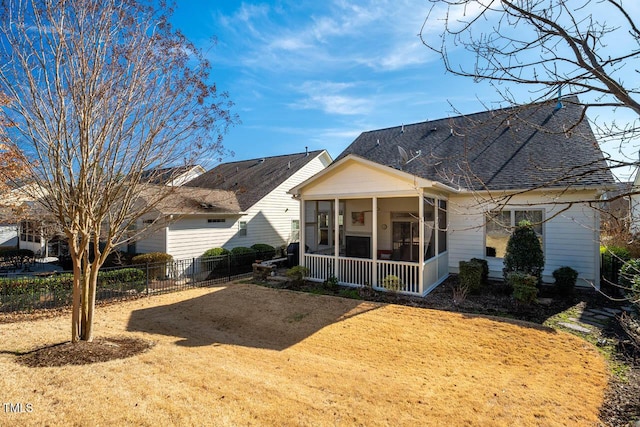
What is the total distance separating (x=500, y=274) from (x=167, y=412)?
1095 cm

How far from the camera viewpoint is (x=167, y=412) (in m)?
3.51

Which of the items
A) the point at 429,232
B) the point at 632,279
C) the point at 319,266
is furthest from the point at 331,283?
the point at 632,279

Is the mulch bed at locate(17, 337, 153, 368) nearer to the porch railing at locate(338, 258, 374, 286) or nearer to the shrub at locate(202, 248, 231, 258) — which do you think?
the porch railing at locate(338, 258, 374, 286)

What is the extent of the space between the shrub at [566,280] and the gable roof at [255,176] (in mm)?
13761

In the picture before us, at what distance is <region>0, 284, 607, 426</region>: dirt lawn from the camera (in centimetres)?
359

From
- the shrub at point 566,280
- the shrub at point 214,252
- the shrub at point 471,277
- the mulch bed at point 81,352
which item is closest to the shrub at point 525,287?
the shrub at point 471,277

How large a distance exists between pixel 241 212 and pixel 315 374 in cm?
1266

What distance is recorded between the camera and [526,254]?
8.91m

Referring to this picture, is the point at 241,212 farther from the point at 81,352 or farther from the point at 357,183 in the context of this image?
the point at 81,352

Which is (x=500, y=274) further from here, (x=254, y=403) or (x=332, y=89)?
(x=254, y=403)

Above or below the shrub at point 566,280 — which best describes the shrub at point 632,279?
above

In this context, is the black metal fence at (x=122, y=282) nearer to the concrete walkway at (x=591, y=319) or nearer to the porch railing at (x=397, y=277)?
the porch railing at (x=397, y=277)

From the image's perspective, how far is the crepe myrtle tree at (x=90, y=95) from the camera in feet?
15.8

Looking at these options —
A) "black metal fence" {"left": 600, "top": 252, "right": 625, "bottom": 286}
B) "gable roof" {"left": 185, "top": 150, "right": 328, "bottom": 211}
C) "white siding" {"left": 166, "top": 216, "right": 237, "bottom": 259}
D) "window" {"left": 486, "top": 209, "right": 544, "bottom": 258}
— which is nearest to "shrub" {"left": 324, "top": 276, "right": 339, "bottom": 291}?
"window" {"left": 486, "top": 209, "right": 544, "bottom": 258}
